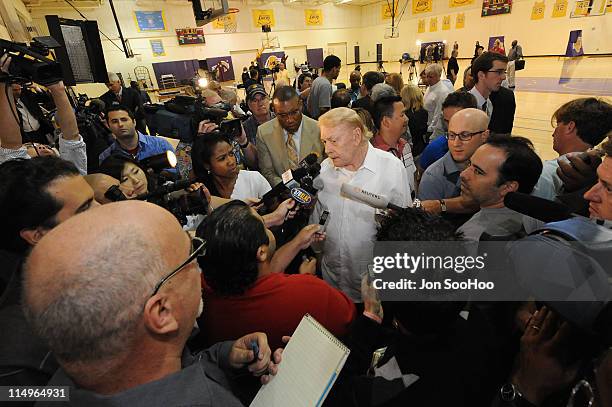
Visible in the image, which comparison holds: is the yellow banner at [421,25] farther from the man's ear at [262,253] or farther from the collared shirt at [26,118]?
the man's ear at [262,253]

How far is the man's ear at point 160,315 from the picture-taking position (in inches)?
26.1

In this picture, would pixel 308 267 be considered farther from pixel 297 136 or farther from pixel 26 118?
pixel 26 118

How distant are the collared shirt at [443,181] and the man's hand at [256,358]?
70.3 inches

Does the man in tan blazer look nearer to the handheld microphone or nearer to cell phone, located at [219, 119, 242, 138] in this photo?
cell phone, located at [219, 119, 242, 138]

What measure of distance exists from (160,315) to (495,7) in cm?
2146

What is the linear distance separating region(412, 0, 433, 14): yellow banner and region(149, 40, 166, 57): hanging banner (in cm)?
1596

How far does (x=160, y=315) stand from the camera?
27.3 inches

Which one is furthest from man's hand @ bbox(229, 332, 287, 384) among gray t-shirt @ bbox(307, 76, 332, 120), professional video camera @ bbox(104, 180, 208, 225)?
gray t-shirt @ bbox(307, 76, 332, 120)

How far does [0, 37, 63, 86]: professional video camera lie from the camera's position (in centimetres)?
175

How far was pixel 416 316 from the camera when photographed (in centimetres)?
85

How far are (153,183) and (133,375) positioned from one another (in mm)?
1553

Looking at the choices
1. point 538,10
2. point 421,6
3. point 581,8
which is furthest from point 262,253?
point 421,6

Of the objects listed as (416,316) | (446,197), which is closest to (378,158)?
(446,197)

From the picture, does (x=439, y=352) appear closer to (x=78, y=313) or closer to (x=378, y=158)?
(x=78, y=313)
